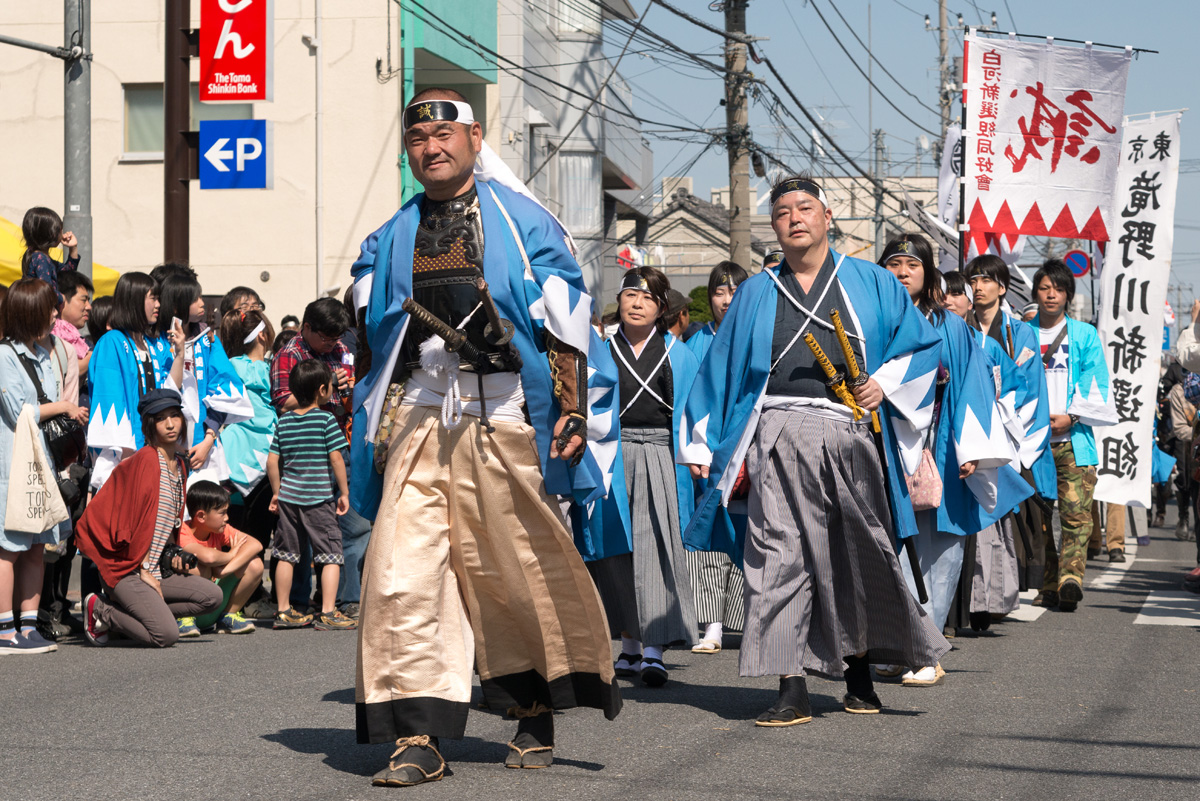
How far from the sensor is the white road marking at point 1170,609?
8.94 metres

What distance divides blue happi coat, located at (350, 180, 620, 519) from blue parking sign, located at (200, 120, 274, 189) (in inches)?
320

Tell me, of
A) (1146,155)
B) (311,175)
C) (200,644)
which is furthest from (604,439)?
(311,175)

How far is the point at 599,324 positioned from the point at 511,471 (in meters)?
3.49

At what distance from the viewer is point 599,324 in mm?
7934

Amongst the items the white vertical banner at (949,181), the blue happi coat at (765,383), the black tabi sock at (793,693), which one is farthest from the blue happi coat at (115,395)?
the white vertical banner at (949,181)

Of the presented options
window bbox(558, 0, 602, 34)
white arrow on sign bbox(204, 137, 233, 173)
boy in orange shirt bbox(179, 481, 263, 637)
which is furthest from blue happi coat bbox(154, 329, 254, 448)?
window bbox(558, 0, 602, 34)

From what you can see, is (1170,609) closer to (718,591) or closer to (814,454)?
(718,591)

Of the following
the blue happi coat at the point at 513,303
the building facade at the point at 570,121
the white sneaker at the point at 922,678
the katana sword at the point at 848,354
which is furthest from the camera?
the building facade at the point at 570,121

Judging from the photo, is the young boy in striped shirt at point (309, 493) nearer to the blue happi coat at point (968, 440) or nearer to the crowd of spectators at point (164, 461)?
the crowd of spectators at point (164, 461)

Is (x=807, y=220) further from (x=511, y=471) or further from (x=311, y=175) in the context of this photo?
(x=311, y=175)

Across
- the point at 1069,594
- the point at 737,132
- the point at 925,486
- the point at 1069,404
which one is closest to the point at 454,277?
the point at 925,486

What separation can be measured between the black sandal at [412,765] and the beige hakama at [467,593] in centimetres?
4

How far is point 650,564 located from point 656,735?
187 cm

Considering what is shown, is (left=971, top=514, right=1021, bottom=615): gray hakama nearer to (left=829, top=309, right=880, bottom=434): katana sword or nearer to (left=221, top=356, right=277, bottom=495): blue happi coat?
(left=829, top=309, right=880, bottom=434): katana sword
